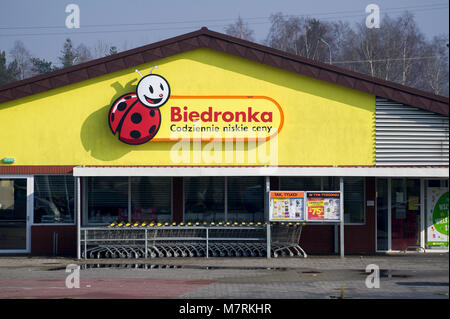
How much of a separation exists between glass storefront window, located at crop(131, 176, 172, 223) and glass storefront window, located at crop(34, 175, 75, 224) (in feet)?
6.53

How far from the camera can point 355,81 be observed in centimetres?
2034

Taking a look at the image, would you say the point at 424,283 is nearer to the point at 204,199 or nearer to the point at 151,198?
the point at 204,199

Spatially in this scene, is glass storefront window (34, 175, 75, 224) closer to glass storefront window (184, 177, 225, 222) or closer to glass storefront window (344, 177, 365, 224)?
glass storefront window (184, 177, 225, 222)

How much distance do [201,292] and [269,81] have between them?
8695 mm

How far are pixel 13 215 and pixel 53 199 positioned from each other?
1.36 metres

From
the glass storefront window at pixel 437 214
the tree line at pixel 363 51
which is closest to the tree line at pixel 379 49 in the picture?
the tree line at pixel 363 51

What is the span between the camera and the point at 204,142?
810 inches

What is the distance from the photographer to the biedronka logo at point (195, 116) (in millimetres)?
20469

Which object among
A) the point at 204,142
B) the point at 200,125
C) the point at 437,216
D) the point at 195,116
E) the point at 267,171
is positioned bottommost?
the point at 437,216

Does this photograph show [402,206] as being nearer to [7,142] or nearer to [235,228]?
[235,228]

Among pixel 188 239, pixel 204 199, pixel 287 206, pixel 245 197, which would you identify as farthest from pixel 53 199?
pixel 287 206

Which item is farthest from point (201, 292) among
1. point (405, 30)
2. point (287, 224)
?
point (405, 30)

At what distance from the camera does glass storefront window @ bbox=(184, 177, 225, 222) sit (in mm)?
21141

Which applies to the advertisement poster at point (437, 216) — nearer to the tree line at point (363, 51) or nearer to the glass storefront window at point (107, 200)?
the glass storefront window at point (107, 200)
